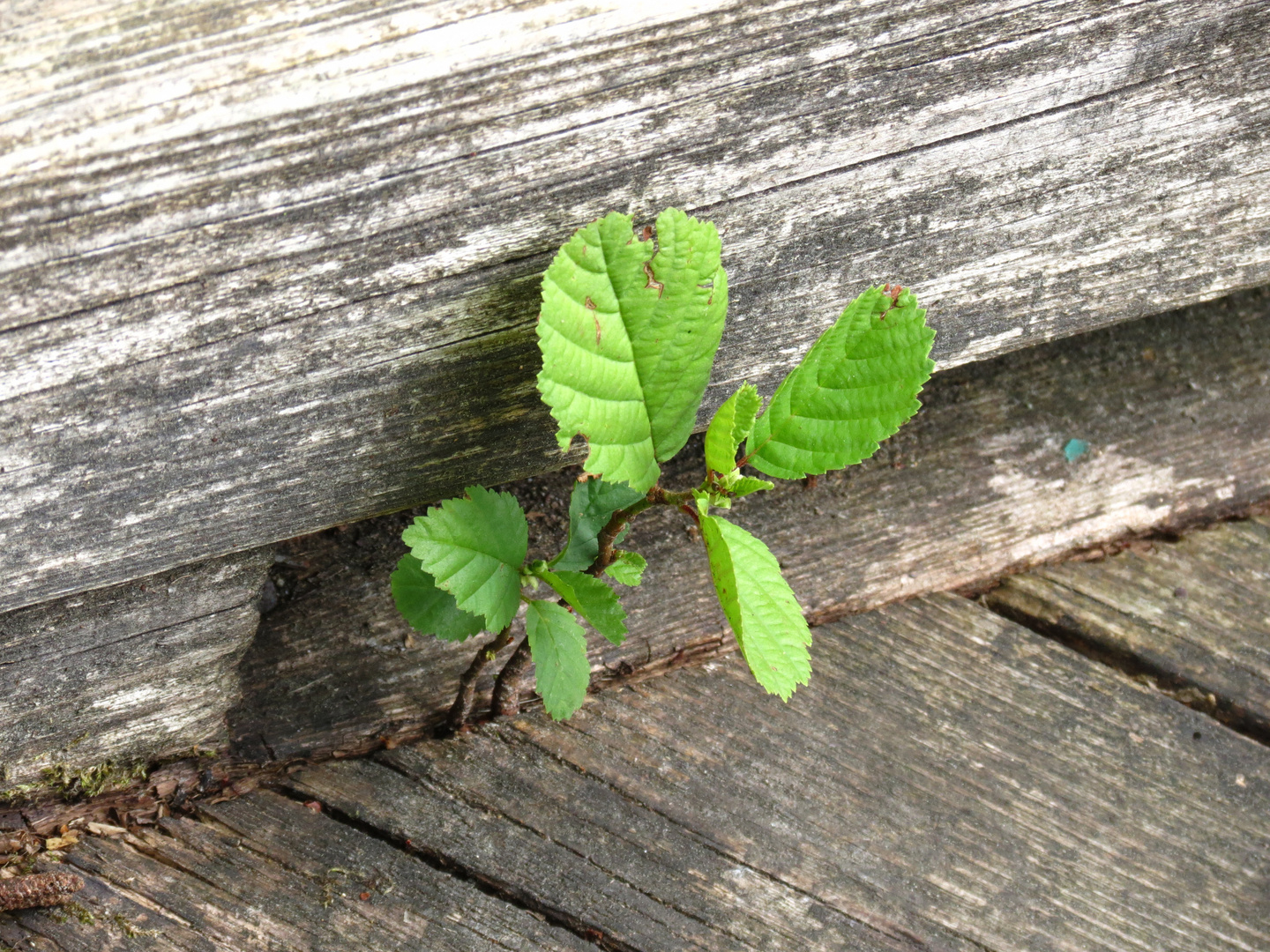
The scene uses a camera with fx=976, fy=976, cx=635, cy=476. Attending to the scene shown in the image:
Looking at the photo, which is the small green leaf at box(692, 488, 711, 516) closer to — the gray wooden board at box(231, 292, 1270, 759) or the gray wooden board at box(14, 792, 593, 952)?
the gray wooden board at box(231, 292, 1270, 759)

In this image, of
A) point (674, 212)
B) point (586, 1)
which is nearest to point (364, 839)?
point (674, 212)

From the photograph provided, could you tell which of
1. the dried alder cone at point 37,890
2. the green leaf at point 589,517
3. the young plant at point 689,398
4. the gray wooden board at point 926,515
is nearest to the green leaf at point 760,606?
the young plant at point 689,398

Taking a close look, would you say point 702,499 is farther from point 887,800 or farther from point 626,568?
point 887,800

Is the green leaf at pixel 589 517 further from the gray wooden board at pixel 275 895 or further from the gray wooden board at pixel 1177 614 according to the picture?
the gray wooden board at pixel 1177 614

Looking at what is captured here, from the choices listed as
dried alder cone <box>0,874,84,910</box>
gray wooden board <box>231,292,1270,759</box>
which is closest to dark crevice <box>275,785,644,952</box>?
gray wooden board <box>231,292,1270,759</box>

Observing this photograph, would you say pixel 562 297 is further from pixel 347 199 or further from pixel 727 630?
pixel 727 630

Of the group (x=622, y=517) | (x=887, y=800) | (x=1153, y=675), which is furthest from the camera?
(x=1153, y=675)

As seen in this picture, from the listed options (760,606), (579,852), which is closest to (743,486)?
(760,606)
